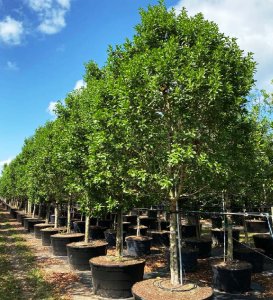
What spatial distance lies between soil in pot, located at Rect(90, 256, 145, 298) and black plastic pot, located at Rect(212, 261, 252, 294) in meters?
2.66

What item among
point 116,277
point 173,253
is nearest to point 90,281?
point 116,277

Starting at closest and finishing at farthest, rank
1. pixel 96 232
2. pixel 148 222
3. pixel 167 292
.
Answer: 1. pixel 167 292
2. pixel 96 232
3. pixel 148 222

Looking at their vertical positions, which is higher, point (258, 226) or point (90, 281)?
point (258, 226)

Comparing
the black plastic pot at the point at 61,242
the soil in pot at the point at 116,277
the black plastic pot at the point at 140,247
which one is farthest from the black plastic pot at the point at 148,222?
the soil in pot at the point at 116,277

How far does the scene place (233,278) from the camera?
11062mm

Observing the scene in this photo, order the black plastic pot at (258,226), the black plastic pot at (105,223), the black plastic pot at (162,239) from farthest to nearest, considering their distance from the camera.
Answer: the black plastic pot at (258,226), the black plastic pot at (105,223), the black plastic pot at (162,239)

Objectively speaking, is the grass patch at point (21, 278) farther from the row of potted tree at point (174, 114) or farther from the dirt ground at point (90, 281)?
the row of potted tree at point (174, 114)

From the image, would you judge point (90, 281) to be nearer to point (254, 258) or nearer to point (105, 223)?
point (254, 258)

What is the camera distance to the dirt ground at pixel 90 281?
35.9 ft

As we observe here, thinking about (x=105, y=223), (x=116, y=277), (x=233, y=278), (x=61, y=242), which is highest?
(x=105, y=223)

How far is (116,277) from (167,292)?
8.93 ft

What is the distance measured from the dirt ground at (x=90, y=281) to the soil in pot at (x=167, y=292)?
8.46 feet

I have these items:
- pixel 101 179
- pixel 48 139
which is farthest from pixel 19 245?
pixel 101 179

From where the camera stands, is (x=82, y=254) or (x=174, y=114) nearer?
(x=174, y=114)
